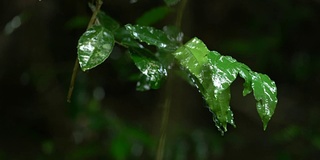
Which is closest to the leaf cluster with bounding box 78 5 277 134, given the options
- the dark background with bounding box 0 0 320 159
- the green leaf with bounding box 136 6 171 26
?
the green leaf with bounding box 136 6 171 26

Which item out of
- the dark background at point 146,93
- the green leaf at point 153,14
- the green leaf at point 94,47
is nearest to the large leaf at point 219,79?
the green leaf at point 94,47

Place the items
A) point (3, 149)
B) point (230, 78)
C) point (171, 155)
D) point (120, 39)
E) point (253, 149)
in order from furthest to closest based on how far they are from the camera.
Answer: point (253, 149) → point (3, 149) → point (171, 155) → point (120, 39) → point (230, 78)

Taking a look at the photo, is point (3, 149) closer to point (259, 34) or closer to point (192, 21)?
point (192, 21)

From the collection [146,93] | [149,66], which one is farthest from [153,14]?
[146,93]

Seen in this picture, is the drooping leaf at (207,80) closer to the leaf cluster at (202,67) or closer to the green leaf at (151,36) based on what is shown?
the leaf cluster at (202,67)

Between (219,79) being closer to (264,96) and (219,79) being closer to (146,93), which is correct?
(264,96)

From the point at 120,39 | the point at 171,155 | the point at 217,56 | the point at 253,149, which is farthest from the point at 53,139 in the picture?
the point at 217,56
